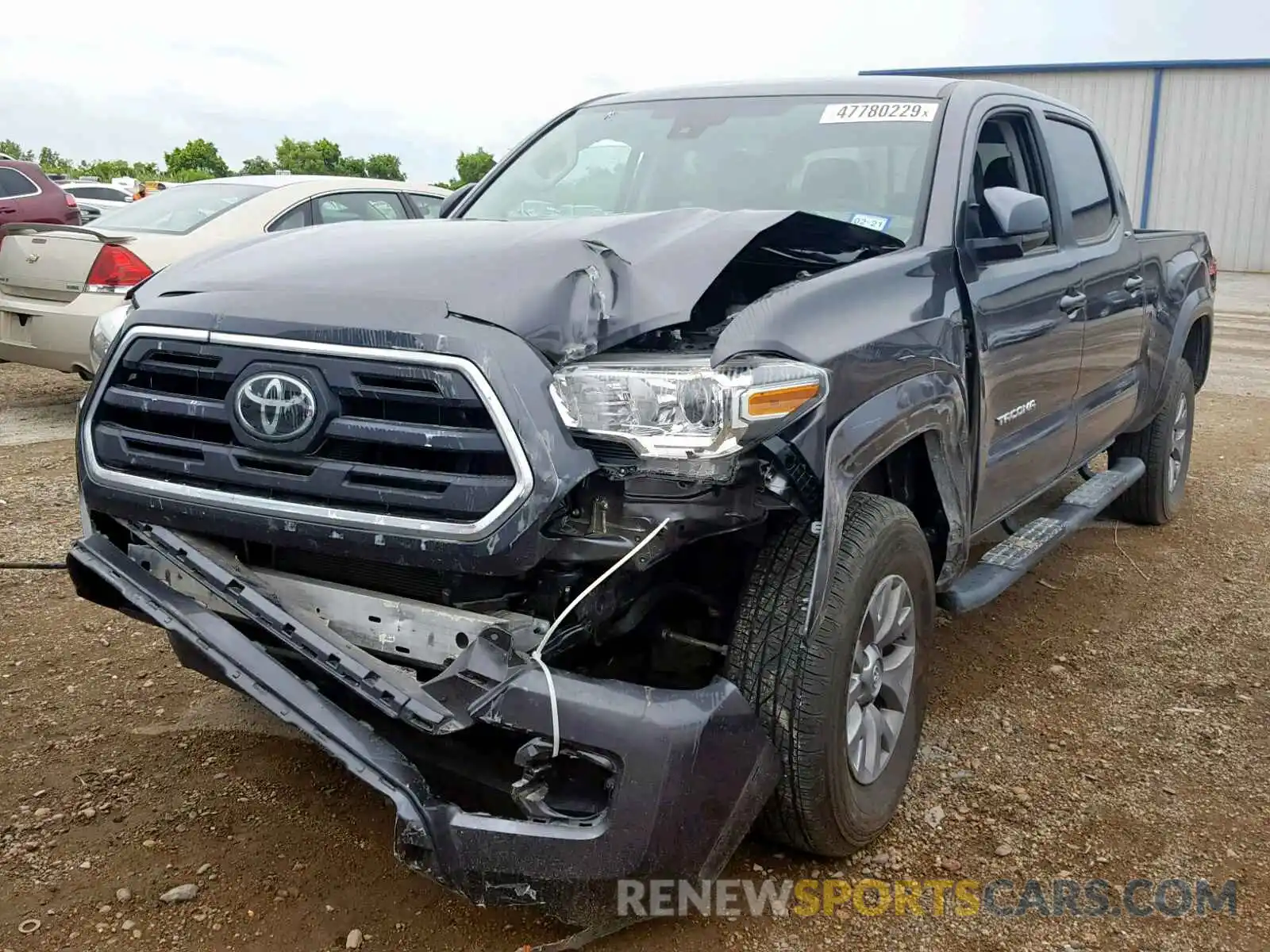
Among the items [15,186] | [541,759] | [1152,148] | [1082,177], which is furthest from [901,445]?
[1152,148]

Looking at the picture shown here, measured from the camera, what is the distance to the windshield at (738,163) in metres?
3.46

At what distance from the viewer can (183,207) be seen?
7754 mm

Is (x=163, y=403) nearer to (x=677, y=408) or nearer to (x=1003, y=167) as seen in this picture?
(x=677, y=408)

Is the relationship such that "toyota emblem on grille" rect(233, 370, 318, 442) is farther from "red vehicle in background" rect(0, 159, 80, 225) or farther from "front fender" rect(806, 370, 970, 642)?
"red vehicle in background" rect(0, 159, 80, 225)

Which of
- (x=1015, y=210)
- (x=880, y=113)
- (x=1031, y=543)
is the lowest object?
(x=1031, y=543)

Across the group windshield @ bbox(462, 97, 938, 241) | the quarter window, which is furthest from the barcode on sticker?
the quarter window

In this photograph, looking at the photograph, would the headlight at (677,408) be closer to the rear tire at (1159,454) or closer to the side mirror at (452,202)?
the side mirror at (452,202)

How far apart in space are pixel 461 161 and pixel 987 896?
46.3 metres

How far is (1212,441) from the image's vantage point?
8188 millimetres

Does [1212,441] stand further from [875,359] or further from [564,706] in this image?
[564,706]

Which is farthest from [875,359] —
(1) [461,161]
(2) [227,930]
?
(1) [461,161]

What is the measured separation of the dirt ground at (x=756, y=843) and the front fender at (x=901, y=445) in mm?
673

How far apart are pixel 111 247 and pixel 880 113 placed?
5256 millimetres

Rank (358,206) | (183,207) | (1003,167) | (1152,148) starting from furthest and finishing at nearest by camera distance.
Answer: (1152,148) → (358,206) → (183,207) → (1003,167)
